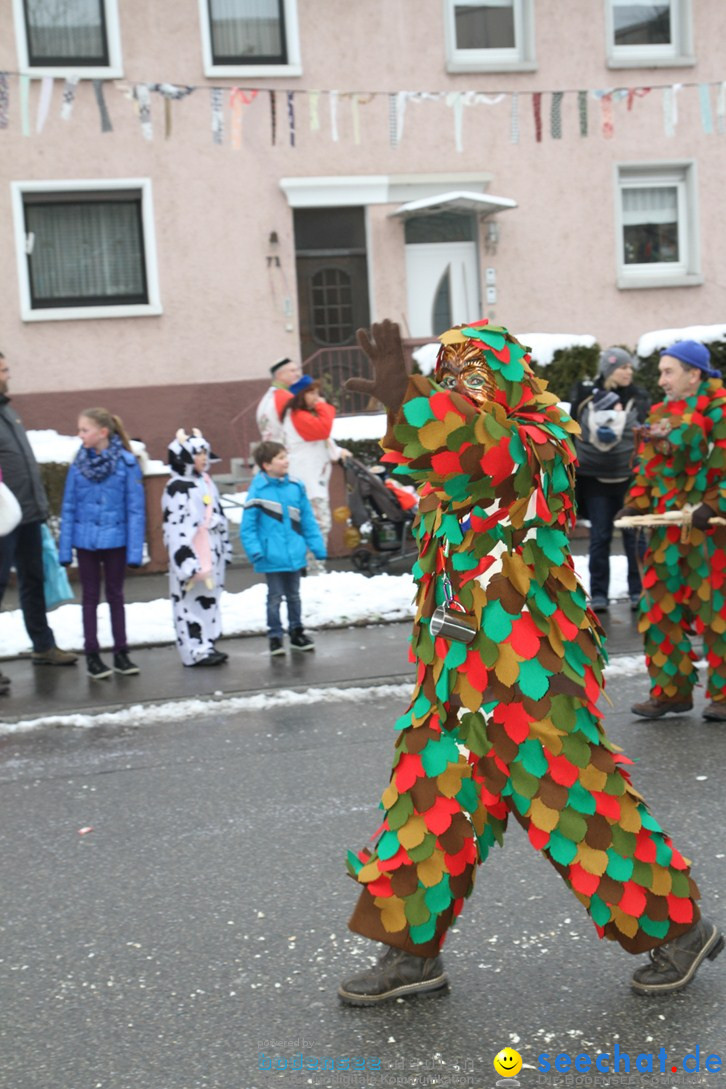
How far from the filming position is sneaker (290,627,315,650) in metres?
9.12

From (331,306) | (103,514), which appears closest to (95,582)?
(103,514)

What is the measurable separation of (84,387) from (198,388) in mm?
1457

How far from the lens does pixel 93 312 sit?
18.1 meters

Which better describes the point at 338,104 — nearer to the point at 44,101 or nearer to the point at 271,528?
the point at 44,101

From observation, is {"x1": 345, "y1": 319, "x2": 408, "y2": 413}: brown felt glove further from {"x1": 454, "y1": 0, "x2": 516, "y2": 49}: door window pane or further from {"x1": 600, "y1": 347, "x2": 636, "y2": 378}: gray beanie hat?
{"x1": 454, "y1": 0, "x2": 516, "y2": 49}: door window pane

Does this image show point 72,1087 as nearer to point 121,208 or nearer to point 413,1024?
point 413,1024

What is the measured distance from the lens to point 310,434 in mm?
11992

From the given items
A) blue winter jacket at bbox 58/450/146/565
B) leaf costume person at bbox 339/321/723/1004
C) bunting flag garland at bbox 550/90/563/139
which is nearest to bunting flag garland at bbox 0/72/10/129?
bunting flag garland at bbox 550/90/563/139

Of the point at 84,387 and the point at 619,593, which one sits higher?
the point at 84,387

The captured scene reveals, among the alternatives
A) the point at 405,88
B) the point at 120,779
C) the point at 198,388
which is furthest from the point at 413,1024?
the point at 405,88

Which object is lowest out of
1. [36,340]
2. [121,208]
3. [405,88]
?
[36,340]

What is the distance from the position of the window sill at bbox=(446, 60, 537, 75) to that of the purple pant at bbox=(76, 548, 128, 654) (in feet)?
40.6

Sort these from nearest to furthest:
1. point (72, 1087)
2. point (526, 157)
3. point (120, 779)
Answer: point (72, 1087) → point (120, 779) → point (526, 157)

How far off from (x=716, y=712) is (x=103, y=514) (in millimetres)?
3824
